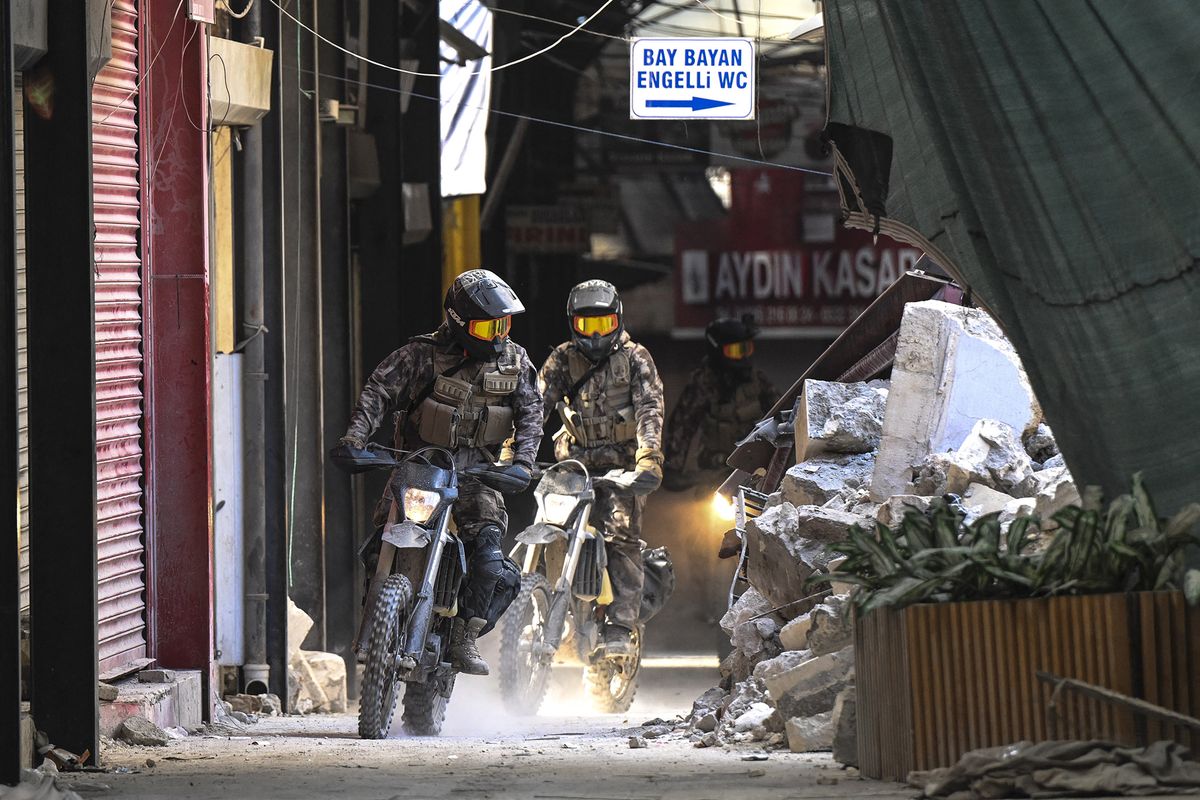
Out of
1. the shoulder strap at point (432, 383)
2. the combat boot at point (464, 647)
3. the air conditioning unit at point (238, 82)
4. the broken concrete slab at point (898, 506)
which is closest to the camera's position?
the broken concrete slab at point (898, 506)

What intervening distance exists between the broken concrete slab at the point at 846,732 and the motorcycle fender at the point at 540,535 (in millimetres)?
4426

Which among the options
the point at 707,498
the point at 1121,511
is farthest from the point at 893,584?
the point at 707,498

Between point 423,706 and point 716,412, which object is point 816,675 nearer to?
point 423,706

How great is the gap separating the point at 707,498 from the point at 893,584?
11716mm

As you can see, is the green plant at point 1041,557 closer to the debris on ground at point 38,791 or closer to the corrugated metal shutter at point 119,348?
the debris on ground at point 38,791

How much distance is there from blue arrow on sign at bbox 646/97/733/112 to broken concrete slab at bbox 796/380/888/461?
9.41 ft

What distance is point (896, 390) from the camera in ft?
30.7

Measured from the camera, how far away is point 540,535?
1063cm

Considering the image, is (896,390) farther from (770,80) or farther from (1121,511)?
(770,80)

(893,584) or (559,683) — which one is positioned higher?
(893,584)

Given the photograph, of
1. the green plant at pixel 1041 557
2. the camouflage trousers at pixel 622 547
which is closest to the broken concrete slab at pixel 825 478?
the camouflage trousers at pixel 622 547

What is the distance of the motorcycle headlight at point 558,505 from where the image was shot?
10.9 m

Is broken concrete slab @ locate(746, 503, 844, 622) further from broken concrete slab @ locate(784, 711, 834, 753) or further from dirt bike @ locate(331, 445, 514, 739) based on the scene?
broken concrete slab @ locate(784, 711, 834, 753)

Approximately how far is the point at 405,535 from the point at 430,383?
100 centimetres
